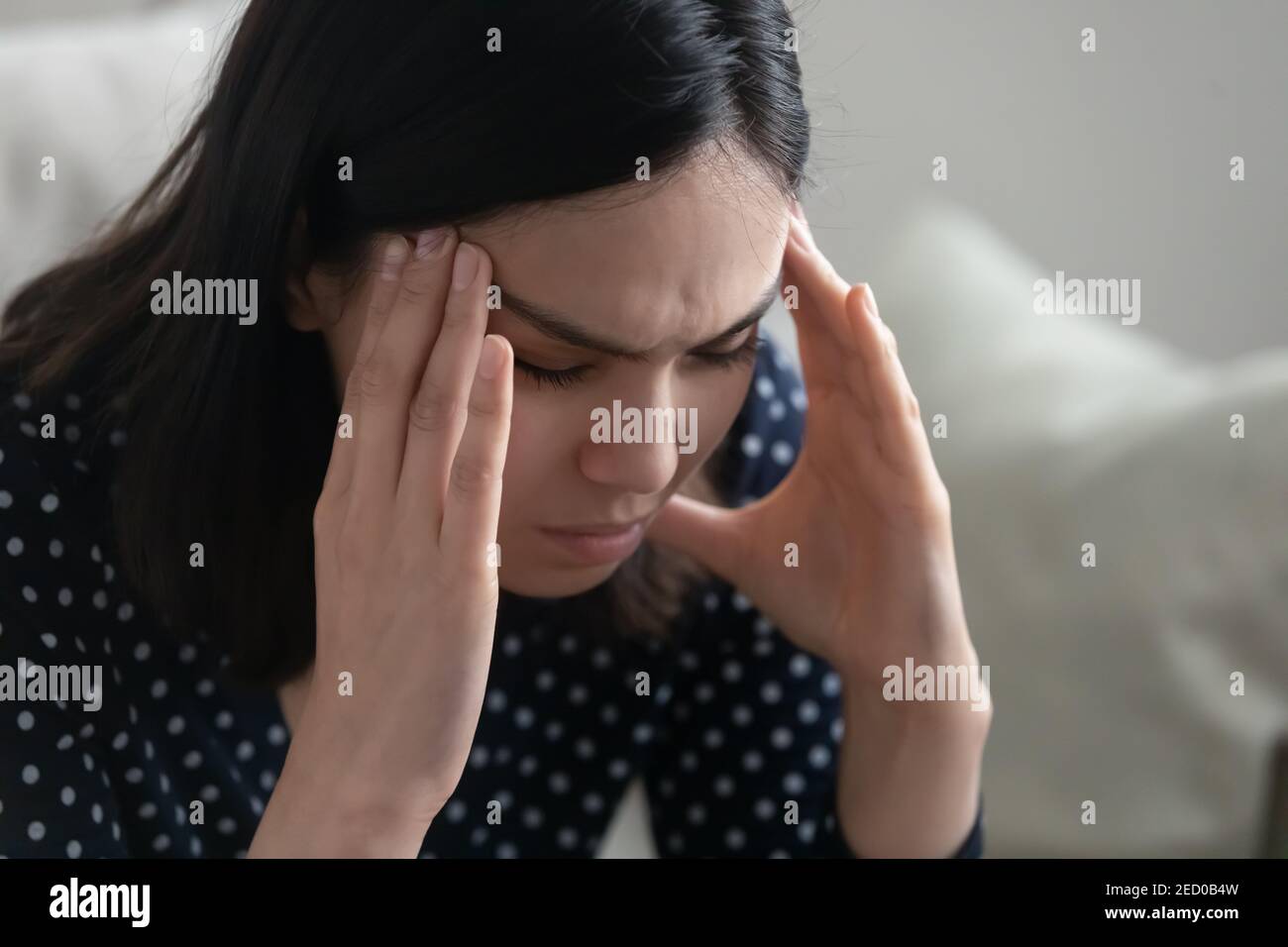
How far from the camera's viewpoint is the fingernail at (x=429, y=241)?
0.56 metres

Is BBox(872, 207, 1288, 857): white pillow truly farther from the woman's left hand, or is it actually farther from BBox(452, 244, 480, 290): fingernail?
BBox(452, 244, 480, 290): fingernail

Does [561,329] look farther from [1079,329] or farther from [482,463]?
[1079,329]

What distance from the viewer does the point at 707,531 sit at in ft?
2.73

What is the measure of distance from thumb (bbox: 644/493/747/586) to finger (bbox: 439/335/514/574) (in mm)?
274

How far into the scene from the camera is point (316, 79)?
57 centimetres

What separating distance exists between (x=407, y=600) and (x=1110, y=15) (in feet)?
1.79

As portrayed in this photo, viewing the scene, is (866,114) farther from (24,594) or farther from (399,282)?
(24,594)

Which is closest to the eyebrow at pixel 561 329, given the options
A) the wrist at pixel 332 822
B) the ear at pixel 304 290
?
the ear at pixel 304 290

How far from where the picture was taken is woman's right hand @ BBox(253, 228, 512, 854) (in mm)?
561

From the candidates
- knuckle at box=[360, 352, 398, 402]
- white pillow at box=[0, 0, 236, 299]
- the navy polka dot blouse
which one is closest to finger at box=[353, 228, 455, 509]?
knuckle at box=[360, 352, 398, 402]

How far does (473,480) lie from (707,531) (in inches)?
12.0

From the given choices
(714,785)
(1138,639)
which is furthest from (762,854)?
(1138,639)

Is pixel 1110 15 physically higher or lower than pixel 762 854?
higher

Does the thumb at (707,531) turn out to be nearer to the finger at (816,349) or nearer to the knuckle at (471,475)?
the finger at (816,349)
